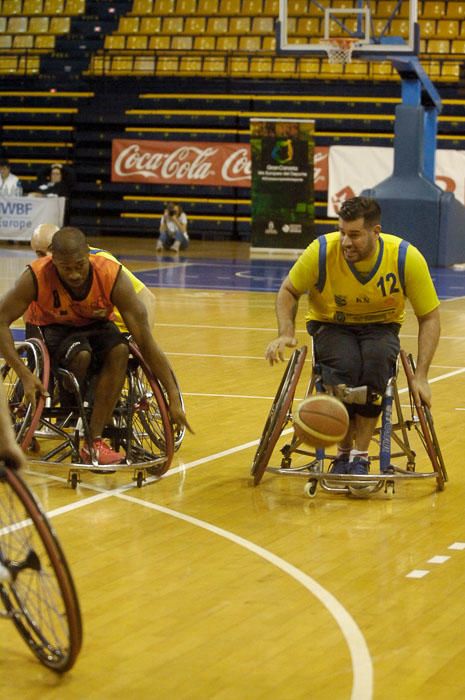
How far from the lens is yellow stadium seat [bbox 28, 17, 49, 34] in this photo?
2788 cm

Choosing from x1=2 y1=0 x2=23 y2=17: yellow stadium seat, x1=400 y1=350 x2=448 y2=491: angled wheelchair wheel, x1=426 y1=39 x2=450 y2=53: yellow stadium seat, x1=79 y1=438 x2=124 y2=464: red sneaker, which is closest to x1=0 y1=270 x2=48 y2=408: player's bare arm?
x1=79 y1=438 x2=124 y2=464: red sneaker

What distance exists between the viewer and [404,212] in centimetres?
1905

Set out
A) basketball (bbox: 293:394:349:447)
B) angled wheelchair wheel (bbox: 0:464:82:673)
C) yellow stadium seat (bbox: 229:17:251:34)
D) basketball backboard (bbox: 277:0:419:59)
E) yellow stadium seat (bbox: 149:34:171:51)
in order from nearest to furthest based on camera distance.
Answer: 1. angled wheelchair wheel (bbox: 0:464:82:673)
2. basketball (bbox: 293:394:349:447)
3. basketball backboard (bbox: 277:0:419:59)
4. yellow stadium seat (bbox: 229:17:251:34)
5. yellow stadium seat (bbox: 149:34:171:51)

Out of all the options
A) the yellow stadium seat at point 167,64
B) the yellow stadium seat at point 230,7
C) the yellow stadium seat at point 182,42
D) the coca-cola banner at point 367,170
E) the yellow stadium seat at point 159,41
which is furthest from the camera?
the yellow stadium seat at point 230,7

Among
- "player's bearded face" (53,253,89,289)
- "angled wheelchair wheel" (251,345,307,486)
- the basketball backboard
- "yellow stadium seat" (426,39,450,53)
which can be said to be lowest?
"angled wheelchair wheel" (251,345,307,486)

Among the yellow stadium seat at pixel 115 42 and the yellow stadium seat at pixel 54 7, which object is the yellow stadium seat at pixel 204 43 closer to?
the yellow stadium seat at pixel 115 42

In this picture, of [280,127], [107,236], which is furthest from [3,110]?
[280,127]

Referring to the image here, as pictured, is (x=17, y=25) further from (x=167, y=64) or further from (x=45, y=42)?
(x=167, y=64)

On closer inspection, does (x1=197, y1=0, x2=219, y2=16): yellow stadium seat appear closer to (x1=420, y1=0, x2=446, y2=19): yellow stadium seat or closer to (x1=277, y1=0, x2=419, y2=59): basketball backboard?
(x1=277, y1=0, x2=419, y2=59): basketball backboard

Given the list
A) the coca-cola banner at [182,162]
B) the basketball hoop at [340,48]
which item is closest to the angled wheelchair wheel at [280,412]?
the basketball hoop at [340,48]

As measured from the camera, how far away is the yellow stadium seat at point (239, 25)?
26172 mm

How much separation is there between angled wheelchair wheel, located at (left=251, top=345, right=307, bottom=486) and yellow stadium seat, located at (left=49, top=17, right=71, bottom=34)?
22783 mm

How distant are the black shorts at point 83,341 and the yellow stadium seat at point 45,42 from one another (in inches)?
873

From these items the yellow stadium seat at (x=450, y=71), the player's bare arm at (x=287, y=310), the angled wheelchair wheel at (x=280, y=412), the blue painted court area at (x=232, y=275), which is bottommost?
the blue painted court area at (x=232, y=275)
